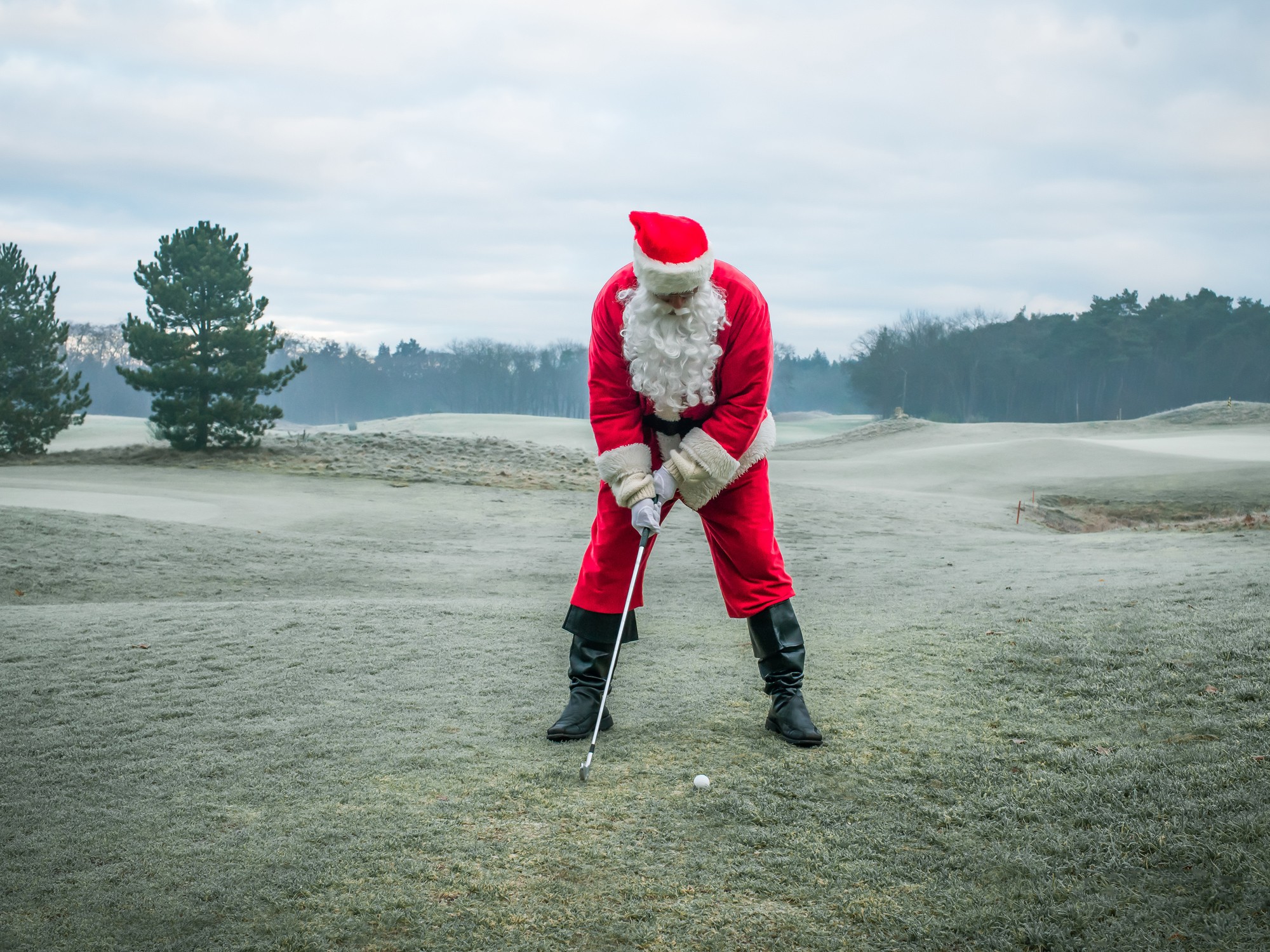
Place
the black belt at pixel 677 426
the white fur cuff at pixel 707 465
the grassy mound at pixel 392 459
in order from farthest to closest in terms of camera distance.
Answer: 1. the grassy mound at pixel 392 459
2. the black belt at pixel 677 426
3. the white fur cuff at pixel 707 465

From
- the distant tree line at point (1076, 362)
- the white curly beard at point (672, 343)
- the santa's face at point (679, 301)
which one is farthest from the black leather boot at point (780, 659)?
the distant tree line at point (1076, 362)

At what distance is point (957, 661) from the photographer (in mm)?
4426

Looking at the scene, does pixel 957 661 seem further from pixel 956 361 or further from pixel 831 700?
pixel 956 361

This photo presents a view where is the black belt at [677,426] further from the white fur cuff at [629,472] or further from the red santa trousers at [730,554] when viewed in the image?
the red santa trousers at [730,554]

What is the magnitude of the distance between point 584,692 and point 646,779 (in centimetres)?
63

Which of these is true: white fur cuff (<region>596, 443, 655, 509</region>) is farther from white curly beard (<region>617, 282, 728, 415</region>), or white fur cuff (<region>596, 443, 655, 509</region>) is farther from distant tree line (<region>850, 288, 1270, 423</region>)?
distant tree line (<region>850, 288, 1270, 423</region>)

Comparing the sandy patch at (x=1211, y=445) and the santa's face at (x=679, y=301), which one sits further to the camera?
the sandy patch at (x=1211, y=445)

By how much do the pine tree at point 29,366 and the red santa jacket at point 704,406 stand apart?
69.6ft

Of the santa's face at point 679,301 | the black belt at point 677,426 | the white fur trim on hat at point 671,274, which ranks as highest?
the white fur trim on hat at point 671,274

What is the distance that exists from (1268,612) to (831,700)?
2.29 metres

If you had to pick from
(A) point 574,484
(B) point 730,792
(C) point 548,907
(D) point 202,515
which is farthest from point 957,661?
(A) point 574,484

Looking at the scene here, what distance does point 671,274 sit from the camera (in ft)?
11.3

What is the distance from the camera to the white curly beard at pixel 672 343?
3.55m

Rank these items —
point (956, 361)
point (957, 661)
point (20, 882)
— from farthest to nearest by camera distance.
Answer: point (956, 361) → point (957, 661) → point (20, 882)
